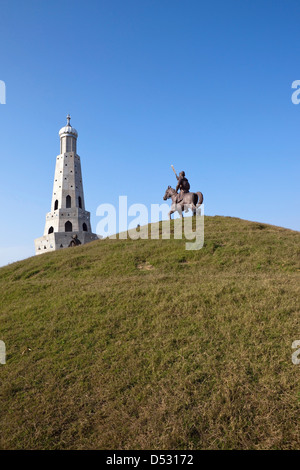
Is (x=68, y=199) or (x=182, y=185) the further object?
(x=68, y=199)

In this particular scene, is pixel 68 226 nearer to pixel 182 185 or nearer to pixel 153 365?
pixel 182 185

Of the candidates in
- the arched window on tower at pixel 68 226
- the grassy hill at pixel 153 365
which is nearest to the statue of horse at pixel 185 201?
the grassy hill at pixel 153 365

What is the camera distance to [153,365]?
7.64 meters

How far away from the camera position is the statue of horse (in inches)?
1055

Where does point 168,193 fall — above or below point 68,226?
below

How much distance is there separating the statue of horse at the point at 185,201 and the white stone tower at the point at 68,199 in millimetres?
26102

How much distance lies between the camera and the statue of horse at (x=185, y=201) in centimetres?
2680

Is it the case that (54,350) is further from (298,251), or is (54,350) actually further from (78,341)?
(298,251)

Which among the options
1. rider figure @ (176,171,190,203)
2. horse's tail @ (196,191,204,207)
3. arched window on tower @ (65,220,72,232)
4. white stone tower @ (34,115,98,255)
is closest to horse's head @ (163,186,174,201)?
rider figure @ (176,171,190,203)

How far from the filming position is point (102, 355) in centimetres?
835

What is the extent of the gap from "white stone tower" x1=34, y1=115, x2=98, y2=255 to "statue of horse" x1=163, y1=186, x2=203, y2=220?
26.1 m

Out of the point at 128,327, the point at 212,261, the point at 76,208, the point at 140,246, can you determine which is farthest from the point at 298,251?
the point at 76,208

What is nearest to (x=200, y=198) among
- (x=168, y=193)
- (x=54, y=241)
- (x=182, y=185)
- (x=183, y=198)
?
(x=183, y=198)

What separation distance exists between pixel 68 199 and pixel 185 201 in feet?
111
